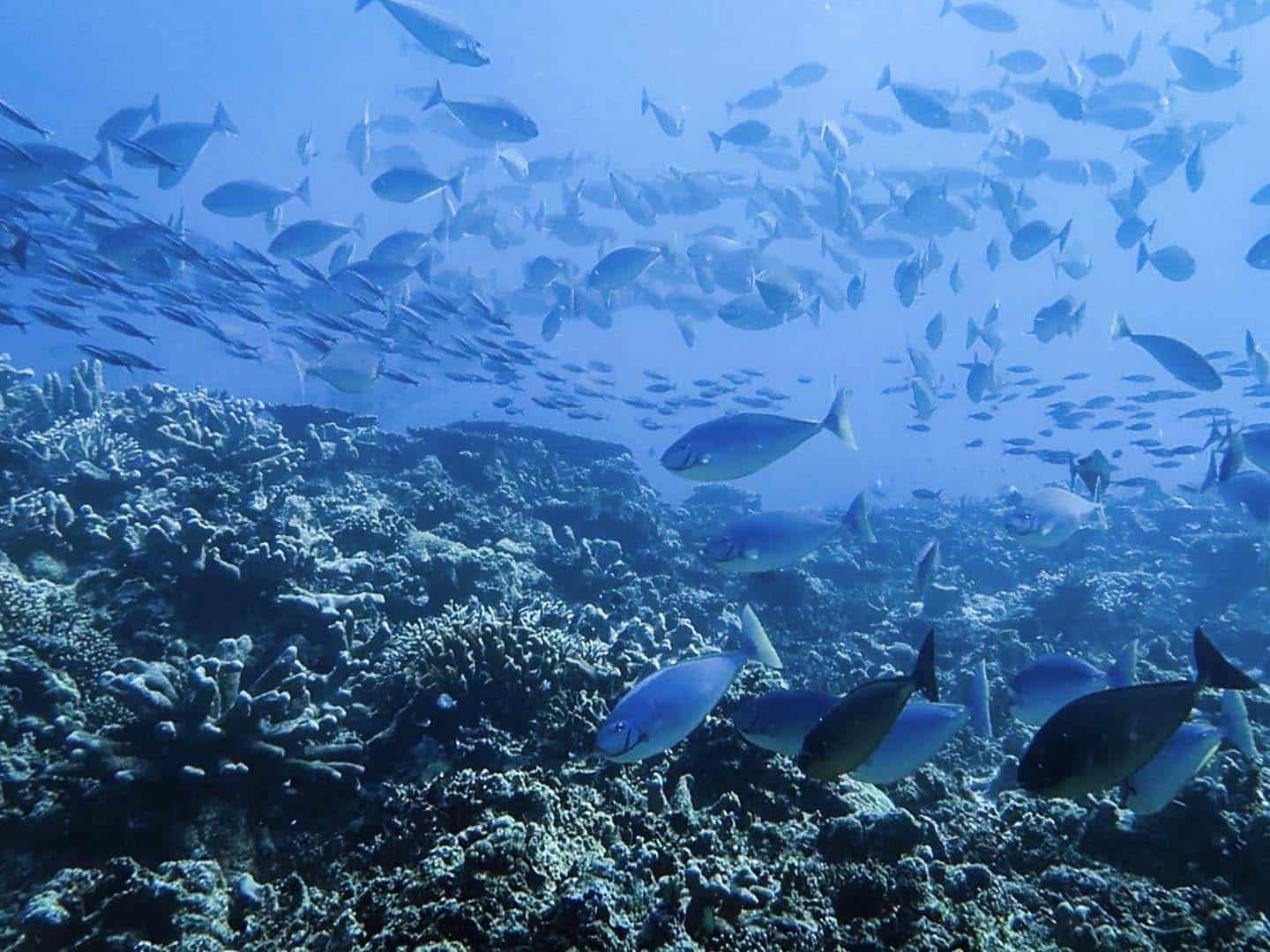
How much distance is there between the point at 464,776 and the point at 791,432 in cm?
265

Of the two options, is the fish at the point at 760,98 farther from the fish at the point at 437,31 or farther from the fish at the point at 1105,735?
the fish at the point at 1105,735

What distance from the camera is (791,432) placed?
4.17 m

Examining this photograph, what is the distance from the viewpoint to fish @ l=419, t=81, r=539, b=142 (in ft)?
31.4

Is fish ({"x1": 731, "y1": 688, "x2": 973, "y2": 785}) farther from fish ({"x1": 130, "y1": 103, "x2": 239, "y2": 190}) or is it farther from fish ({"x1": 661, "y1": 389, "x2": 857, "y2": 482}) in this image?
fish ({"x1": 130, "y1": 103, "x2": 239, "y2": 190})

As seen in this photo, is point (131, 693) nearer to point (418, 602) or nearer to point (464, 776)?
point (464, 776)

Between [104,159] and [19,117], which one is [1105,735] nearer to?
[19,117]

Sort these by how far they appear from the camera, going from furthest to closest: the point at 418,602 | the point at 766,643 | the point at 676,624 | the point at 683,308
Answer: the point at 683,308
the point at 676,624
the point at 418,602
the point at 766,643

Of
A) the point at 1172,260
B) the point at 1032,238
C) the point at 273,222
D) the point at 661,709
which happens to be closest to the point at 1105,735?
the point at 661,709

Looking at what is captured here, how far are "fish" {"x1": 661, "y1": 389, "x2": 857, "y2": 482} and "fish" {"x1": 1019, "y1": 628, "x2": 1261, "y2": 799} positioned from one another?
2203 mm

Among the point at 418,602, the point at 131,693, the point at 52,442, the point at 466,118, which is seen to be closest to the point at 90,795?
the point at 131,693

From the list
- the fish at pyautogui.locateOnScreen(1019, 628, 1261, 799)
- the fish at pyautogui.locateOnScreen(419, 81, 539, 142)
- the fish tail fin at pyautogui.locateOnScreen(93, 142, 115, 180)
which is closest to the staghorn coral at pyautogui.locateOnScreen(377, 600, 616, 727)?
the fish at pyautogui.locateOnScreen(1019, 628, 1261, 799)

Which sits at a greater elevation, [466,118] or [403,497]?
[466,118]

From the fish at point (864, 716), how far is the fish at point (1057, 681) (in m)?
2.15

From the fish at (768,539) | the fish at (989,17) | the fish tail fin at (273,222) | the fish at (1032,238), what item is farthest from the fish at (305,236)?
the fish at (989,17)
